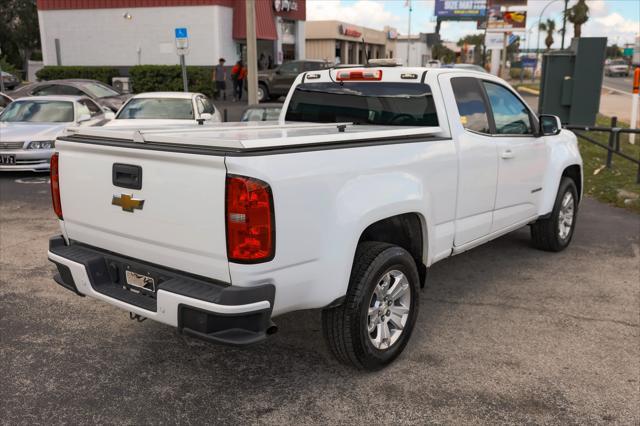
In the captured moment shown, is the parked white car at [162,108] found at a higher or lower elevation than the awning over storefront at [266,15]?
lower

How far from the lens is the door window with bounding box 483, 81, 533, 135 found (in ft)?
17.0

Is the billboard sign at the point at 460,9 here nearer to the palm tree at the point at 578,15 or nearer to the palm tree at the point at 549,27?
the palm tree at the point at 578,15

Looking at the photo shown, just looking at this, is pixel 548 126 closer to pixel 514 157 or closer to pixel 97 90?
pixel 514 157

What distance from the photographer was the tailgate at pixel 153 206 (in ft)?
9.89

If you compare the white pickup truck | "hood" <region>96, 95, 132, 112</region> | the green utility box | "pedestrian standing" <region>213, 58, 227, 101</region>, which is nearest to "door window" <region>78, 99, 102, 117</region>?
"hood" <region>96, 95, 132, 112</region>

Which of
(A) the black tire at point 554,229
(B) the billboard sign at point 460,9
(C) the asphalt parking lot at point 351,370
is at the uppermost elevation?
(B) the billboard sign at point 460,9

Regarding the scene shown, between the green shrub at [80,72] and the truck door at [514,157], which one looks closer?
the truck door at [514,157]

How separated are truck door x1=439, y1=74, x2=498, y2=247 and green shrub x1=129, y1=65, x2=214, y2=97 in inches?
925

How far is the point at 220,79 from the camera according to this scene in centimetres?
2559

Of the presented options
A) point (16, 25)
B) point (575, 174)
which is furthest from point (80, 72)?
point (16, 25)

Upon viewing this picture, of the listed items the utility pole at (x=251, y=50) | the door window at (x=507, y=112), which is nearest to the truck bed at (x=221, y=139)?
the door window at (x=507, y=112)

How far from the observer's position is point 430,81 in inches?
177

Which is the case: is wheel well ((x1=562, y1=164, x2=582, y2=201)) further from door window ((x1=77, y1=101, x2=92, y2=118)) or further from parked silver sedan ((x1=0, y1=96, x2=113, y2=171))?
door window ((x1=77, y1=101, x2=92, y2=118))

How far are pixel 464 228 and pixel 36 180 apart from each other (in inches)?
340
